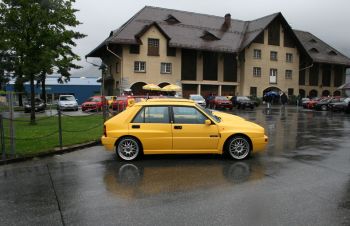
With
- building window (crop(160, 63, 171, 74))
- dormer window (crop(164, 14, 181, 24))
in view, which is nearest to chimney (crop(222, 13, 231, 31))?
dormer window (crop(164, 14, 181, 24))

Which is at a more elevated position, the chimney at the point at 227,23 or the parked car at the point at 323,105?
the chimney at the point at 227,23

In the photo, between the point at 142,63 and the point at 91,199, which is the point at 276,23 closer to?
the point at 142,63

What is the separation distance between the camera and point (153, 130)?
28.3 feet

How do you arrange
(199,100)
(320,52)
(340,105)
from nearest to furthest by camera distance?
1. (340,105)
2. (199,100)
3. (320,52)

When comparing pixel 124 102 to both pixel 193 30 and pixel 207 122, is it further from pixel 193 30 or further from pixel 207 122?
pixel 193 30

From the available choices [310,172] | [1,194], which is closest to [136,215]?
[1,194]

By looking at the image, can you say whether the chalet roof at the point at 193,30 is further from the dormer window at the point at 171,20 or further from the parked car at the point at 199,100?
the parked car at the point at 199,100

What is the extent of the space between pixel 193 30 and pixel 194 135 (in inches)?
1586

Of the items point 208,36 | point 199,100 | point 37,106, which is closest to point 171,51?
point 208,36

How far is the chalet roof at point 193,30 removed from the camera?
138ft

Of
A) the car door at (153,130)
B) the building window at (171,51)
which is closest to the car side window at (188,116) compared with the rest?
the car door at (153,130)

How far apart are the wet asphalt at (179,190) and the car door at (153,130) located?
0.37 metres

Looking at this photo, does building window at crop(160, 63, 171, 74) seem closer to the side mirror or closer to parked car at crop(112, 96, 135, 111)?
parked car at crop(112, 96, 135, 111)

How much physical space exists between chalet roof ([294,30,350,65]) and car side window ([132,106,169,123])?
49309mm
